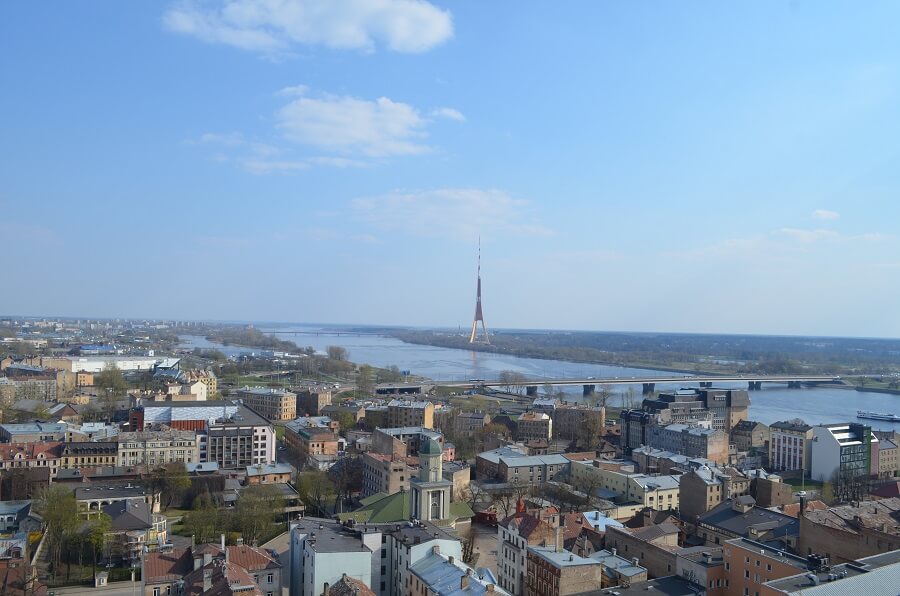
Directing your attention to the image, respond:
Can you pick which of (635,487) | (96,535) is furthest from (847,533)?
(96,535)

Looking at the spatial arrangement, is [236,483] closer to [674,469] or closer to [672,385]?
[674,469]

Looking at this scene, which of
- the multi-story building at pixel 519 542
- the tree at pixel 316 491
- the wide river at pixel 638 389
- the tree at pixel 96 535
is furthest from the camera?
the wide river at pixel 638 389

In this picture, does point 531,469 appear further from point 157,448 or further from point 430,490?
point 157,448

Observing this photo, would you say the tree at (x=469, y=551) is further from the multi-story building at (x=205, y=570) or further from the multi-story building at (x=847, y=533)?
the multi-story building at (x=847, y=533)

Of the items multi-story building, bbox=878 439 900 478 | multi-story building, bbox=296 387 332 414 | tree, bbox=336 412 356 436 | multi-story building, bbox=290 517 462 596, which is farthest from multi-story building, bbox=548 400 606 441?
multi-story building, bbox=290 517 462 596

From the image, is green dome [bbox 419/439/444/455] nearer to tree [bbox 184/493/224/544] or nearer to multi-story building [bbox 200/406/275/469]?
tree [bbox 184/493/224/544]

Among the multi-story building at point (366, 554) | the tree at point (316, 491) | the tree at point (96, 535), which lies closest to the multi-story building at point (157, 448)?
the tree at point (316, 491)

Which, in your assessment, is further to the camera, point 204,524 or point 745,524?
point 204,524
